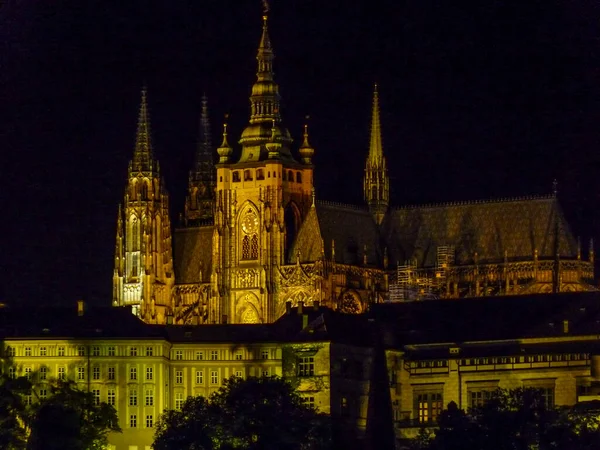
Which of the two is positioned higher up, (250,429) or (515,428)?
(250,429)

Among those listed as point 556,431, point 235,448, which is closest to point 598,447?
point 556,431

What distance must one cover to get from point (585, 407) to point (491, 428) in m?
7.45

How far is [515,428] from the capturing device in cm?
19250

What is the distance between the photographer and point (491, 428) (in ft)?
632

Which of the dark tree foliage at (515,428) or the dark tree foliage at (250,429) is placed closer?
the dark tree foliage at (515,428)

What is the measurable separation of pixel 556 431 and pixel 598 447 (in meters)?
2.56

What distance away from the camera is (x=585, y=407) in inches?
7815

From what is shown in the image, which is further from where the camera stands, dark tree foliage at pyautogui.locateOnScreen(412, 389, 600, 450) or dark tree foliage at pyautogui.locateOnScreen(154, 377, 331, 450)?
dark tree foliage at pyautogui.locateOnScreen(154, 377, 331, 450)

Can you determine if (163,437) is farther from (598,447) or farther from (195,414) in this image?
(598,447)

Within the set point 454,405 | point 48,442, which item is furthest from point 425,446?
point 48,442

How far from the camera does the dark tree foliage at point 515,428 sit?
190750 mm

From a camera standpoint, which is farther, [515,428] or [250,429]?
[250,429]

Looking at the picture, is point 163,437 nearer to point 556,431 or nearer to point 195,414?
point 195,414

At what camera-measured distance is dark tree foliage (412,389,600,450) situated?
191m
